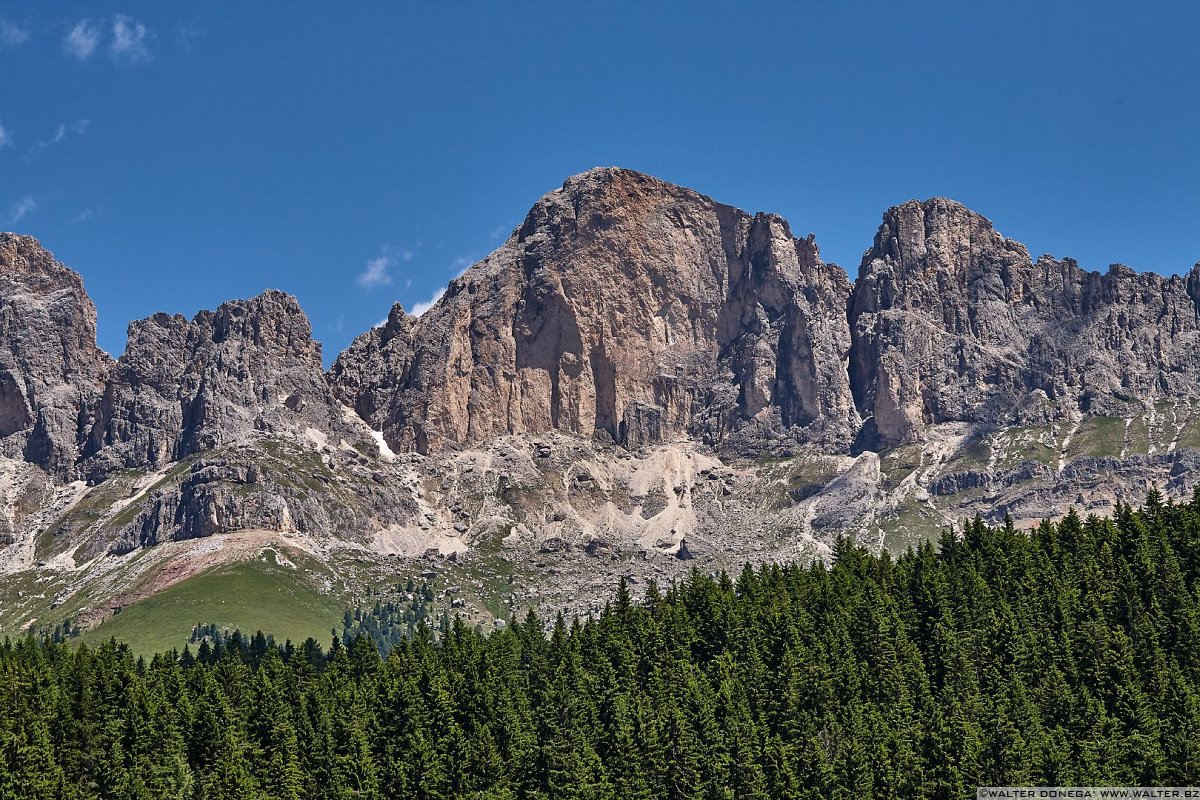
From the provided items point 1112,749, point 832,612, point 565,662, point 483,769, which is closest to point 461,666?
point 565,662

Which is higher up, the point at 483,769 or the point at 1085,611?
the point at 1085,611

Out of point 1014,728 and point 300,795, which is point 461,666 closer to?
point 300,795

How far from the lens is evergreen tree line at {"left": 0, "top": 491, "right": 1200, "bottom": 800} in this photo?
151m

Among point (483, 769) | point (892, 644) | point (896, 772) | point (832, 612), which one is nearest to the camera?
point (896, 772)

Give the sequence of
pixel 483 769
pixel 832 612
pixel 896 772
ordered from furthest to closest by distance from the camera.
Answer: pixel 832 612 → pixel 483 769 → pixel 896 772

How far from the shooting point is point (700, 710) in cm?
16875

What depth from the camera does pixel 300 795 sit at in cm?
15762

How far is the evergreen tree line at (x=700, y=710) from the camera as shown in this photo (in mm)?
151375

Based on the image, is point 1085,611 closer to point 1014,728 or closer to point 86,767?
point 1014,728

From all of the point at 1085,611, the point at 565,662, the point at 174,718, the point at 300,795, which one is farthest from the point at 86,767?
the point at 1085,611

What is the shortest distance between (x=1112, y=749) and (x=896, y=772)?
74.8 ft

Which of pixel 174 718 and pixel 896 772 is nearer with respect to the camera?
pixel 896 772

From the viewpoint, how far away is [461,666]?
620 ft

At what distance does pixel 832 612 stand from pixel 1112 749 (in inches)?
1966
